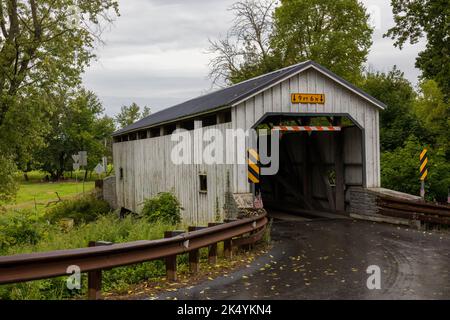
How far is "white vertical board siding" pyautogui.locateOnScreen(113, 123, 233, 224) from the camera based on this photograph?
14656 mm

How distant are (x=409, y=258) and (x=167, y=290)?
185 inches

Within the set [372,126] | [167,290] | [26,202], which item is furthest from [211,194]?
[26,202]

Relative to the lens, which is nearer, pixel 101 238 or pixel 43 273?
pixel 43 273

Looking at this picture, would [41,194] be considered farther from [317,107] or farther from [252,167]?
[317,107]

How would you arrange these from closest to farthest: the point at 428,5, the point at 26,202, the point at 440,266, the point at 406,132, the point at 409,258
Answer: the point at 440,266
the point at 409,258
the point at 428,5
the point at 406,132
the point at 26,202

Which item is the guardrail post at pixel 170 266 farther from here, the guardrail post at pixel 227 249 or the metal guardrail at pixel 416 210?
the metal guardrail at pixel 416 210

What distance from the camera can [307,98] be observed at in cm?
1461

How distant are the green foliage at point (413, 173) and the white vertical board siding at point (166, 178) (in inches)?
310

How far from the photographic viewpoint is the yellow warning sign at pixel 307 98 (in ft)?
47.5

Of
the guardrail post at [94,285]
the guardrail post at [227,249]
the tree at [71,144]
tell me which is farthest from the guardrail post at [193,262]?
the tree at [71,144]

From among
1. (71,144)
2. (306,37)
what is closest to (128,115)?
(71,144)

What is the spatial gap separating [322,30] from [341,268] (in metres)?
30.5

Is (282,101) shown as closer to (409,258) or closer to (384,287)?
(409,258)

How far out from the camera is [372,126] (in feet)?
50.7
